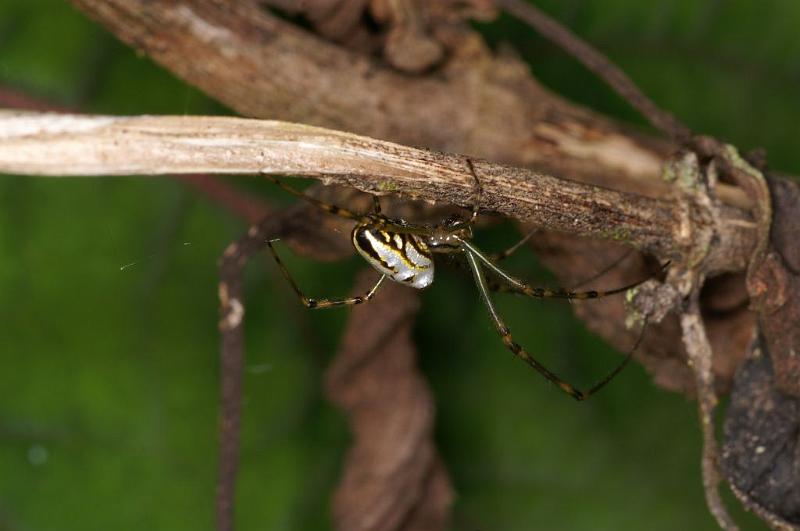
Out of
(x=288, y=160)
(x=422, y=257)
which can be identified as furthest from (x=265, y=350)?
(x=288, y=160)

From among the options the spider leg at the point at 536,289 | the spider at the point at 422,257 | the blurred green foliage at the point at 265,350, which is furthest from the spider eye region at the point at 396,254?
the blurred green foliage at the point at 265,350

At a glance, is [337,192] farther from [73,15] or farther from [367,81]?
Answer: [73,15]

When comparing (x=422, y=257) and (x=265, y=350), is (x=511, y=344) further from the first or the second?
(x=265, y=350)

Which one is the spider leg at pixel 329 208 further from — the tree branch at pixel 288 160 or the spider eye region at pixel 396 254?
the tree branch at pixel 288 160

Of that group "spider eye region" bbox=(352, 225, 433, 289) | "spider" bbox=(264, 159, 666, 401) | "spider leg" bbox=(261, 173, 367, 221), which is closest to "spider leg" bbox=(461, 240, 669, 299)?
"spider" bbox=(264, 159, 666, 401)

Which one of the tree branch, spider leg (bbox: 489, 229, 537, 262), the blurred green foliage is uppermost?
the tree branch

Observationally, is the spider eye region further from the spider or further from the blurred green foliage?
the blurred green foliage
